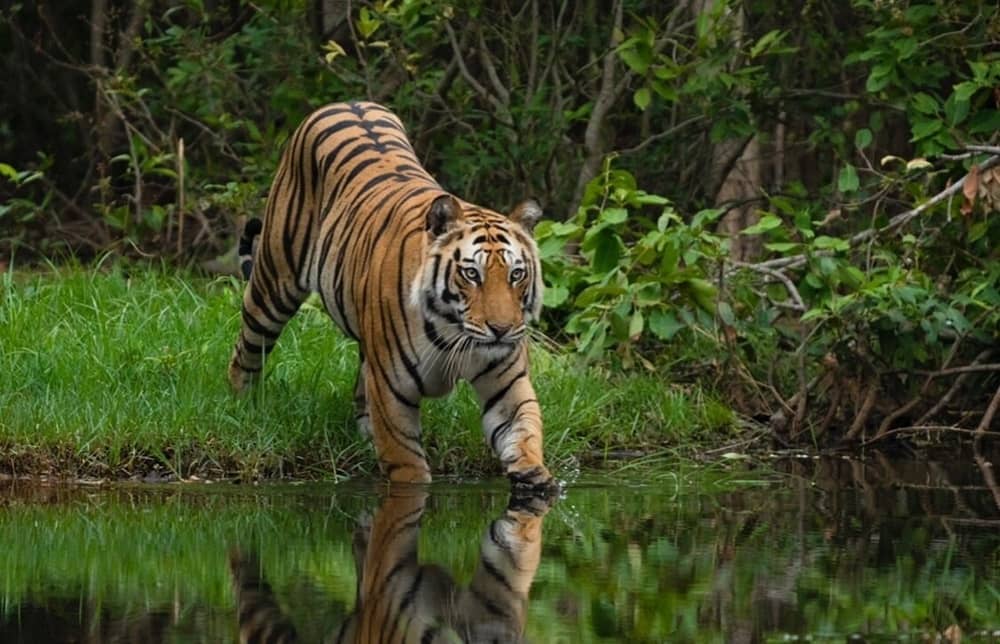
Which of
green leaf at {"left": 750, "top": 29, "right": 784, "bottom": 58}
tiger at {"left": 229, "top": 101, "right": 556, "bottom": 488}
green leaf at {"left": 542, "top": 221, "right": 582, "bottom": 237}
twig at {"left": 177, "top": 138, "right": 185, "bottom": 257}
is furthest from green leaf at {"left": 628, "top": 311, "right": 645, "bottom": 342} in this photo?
twig at {"left": 177, "top": 138, "right": 185, "bottom": 257}

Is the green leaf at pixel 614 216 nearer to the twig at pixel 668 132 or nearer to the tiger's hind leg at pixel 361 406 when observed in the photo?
the tiger's hind leg at pixel 361 406

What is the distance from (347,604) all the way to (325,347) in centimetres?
379

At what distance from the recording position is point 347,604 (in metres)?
4.83

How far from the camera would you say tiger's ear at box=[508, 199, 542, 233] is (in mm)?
7062

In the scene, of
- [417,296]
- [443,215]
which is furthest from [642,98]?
[417,296]

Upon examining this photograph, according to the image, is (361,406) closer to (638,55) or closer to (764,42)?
(638,55)

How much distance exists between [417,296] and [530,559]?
164 cm

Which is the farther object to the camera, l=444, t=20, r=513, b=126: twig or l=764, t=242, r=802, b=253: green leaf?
l=444, t=20, r=513, b=126: twig

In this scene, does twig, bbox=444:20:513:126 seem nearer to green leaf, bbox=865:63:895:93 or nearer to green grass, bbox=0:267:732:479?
green grass, bbox=0:267:732:479

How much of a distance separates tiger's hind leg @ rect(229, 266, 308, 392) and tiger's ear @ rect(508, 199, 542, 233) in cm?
131

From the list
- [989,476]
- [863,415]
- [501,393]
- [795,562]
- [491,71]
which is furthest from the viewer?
[491,71]

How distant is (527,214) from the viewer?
23.2 ft

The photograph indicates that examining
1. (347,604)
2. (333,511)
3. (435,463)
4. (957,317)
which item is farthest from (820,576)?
(957,317)

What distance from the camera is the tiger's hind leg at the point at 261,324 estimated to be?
315 inches
